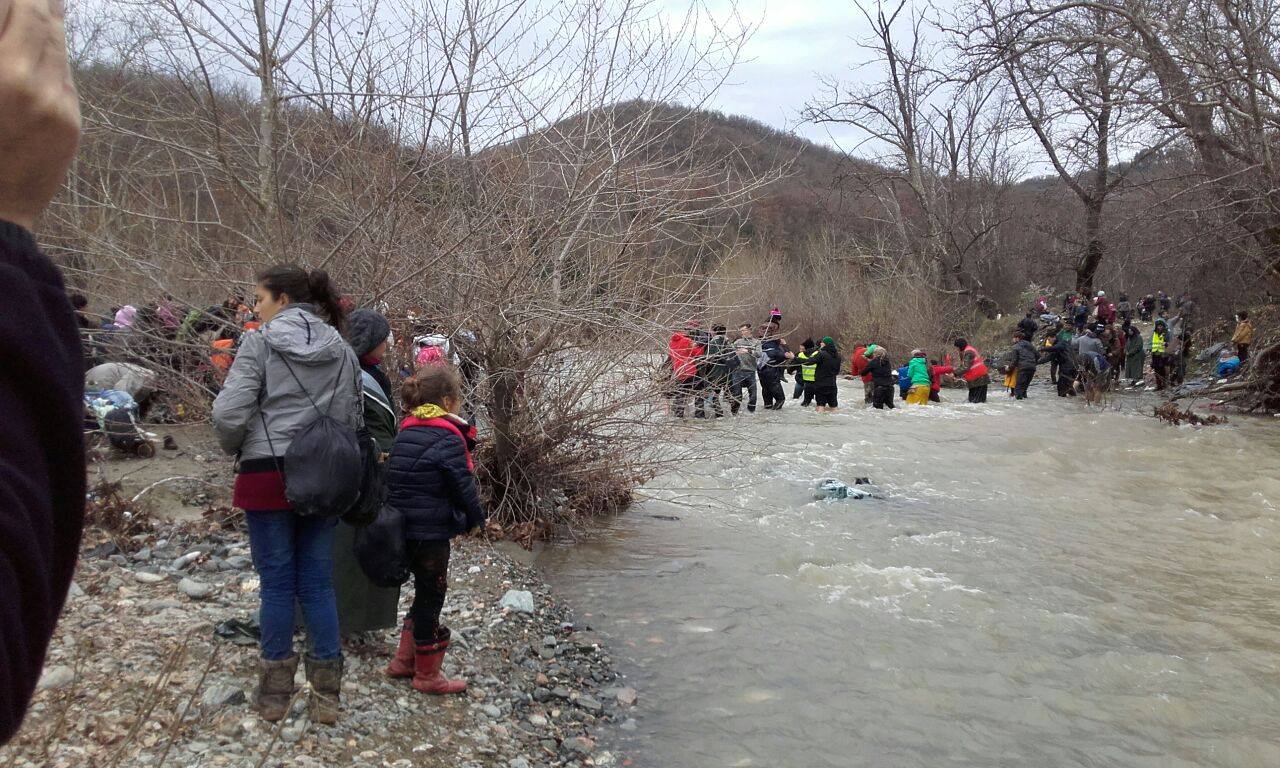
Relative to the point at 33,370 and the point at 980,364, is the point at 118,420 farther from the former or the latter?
the point at 980,364

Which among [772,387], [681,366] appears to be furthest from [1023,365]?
[681,366]

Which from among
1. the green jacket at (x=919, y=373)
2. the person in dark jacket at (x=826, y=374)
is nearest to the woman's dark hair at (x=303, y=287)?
the person in dark jacket at (x=826, y=374)

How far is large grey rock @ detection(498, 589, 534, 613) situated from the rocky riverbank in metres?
0.01

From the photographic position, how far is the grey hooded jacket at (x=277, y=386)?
384cm

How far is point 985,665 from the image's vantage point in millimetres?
5934

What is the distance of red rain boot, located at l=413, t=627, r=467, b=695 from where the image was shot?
4.56 metres

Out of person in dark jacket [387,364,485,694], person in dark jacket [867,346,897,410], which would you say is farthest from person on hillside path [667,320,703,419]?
person in dark jacket [867,346,897,410]

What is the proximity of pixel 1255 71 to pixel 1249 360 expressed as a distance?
6591 millimetres

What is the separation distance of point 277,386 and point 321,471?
0.45 meters

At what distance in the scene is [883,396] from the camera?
62.8 feet

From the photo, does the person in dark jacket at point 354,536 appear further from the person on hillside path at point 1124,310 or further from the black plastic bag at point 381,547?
the person on hillside path at point 1124,310

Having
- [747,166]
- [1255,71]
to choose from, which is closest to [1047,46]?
[1255,71]

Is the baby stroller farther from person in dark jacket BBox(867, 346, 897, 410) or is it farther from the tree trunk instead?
the tree trunk

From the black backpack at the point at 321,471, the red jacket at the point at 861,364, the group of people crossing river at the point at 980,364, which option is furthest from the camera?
the red jacket at the point at 861,364
